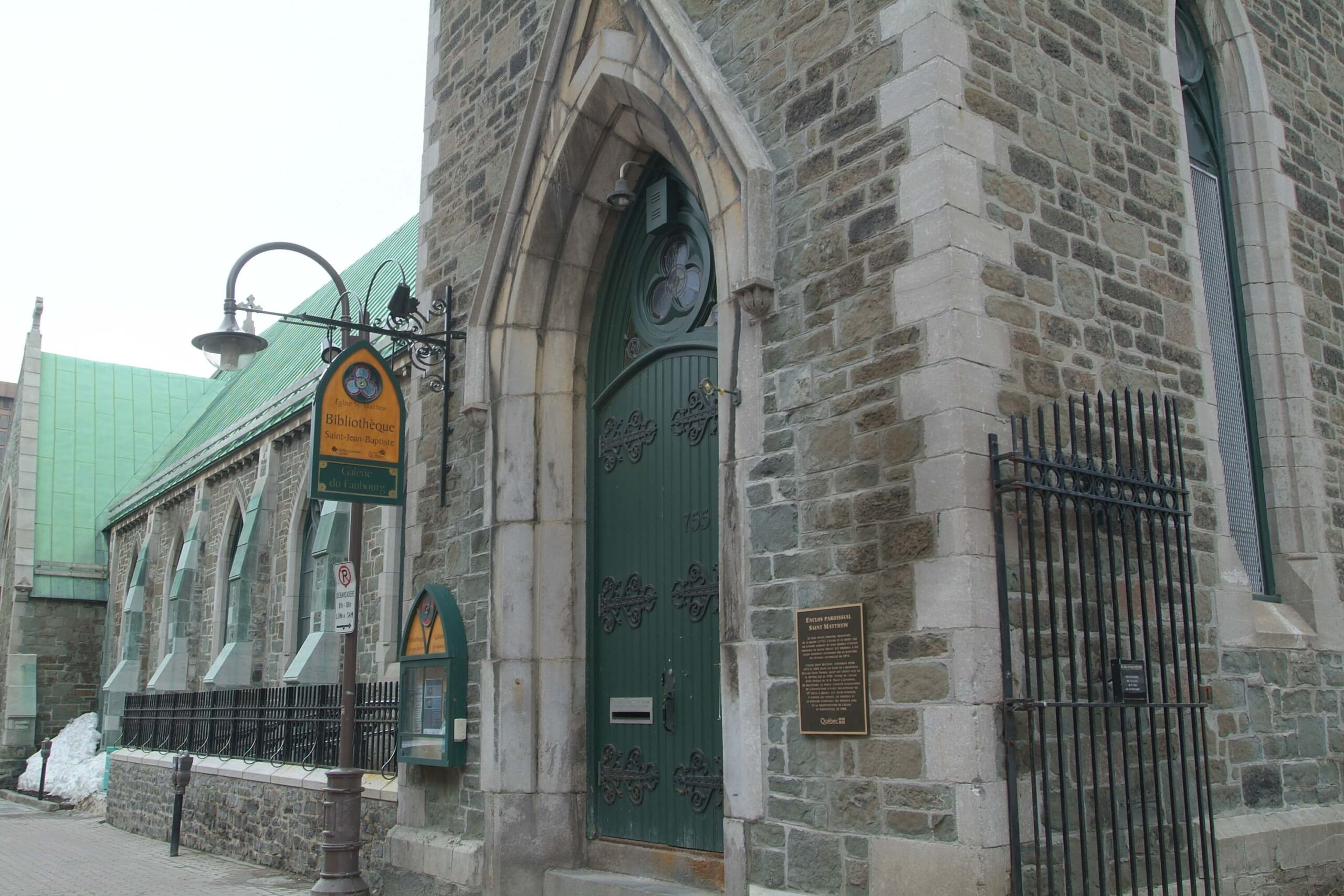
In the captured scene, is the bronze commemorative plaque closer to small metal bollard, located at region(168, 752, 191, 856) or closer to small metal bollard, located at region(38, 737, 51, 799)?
small metal bollard, located at region(168, 752, 191, 856)

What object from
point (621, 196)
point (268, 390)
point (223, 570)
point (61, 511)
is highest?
point (268, 390)

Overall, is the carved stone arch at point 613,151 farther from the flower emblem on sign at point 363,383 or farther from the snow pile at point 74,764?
the snow pile at point 74,764

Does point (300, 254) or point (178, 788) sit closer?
point (300, 254)

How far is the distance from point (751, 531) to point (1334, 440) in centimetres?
465

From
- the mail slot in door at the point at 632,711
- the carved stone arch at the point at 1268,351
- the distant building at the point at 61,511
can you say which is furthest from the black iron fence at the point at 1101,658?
the distant building at the point at 61,511

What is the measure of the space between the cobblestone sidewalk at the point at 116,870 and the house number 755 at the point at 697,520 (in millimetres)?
5880

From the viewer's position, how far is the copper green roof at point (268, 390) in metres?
18.9

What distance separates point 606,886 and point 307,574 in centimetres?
1141

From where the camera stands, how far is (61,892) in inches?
465

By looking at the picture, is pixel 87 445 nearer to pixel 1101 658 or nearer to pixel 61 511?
pixel 61 511

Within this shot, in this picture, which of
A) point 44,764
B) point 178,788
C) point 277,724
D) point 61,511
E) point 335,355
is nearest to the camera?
point 335,355

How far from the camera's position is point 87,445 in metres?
32.9

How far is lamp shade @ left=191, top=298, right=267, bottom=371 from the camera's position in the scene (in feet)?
30.7

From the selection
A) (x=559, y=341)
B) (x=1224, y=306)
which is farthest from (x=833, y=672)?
(x=1224, y=306)
